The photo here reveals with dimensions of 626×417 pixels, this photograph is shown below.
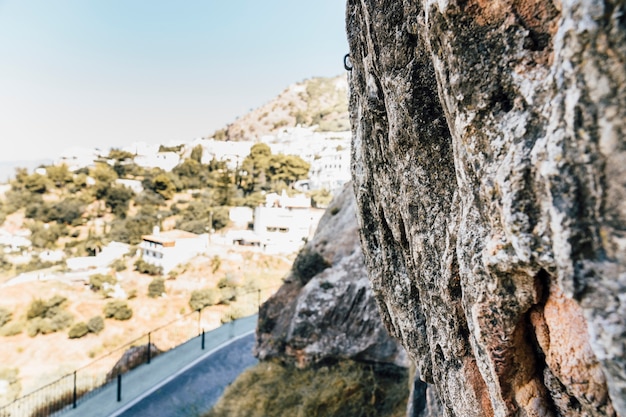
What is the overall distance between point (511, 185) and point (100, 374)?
20.6m

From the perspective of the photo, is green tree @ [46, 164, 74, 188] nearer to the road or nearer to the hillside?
the road

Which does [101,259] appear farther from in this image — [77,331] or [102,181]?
[102,181]

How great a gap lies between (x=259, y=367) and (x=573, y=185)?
357 inches

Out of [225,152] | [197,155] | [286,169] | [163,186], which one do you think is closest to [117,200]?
[163,186]

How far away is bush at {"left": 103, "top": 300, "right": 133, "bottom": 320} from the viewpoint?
83.1ft

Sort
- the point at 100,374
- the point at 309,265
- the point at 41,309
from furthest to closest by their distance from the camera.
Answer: the point at 41,309 → the point at 100,374 → the point at 309,265

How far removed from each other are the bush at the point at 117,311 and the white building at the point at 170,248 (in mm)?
6398

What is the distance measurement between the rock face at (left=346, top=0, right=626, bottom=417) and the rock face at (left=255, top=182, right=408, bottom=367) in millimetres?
5584

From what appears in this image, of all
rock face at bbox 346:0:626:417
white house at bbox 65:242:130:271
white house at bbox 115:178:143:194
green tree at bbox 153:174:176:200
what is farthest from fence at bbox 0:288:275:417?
white house at bbox 115:178:143:194

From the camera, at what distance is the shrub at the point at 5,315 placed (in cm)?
2411

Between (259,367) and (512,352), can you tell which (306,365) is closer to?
(259,367)

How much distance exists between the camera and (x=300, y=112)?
322 feet

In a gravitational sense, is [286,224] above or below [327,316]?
above

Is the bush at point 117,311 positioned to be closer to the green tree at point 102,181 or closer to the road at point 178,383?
the road at point 178,383
